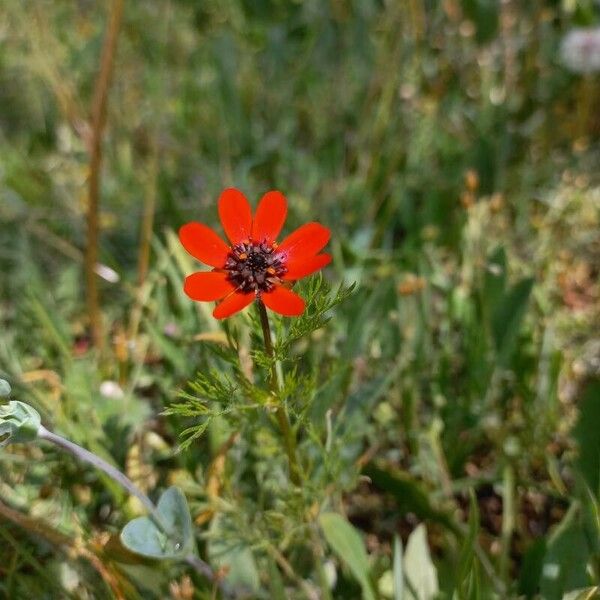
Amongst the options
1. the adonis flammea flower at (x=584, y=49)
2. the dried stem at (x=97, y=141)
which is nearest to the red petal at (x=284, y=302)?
the dried stem at (x=97, y=141)

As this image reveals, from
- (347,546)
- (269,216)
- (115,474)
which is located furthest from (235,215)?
(347,546)

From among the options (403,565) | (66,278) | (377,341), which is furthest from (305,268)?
(66,278)

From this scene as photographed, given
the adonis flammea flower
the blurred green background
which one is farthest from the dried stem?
the adonis flammea flower

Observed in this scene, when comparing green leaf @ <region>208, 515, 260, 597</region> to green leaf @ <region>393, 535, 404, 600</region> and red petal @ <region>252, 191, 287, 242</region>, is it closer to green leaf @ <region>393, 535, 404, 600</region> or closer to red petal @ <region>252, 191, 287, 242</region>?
green leaf @ <region>393, 535, 404, 600</region>

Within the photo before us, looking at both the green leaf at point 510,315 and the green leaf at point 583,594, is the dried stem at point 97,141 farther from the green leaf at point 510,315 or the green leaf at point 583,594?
the green leaf at point 583,594

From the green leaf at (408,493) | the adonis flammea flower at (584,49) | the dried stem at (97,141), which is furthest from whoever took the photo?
the adonis flammea flower at (584,49)

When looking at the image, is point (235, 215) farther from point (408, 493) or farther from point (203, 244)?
point (408, 493)

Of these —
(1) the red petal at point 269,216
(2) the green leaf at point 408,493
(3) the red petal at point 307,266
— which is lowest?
(2) the green leaf at point 408,493

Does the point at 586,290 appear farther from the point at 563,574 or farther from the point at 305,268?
the point at 305,268
